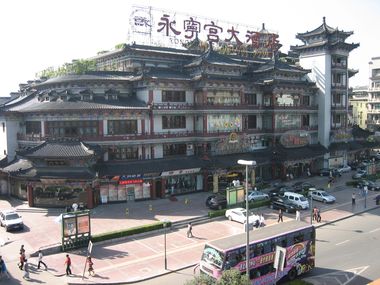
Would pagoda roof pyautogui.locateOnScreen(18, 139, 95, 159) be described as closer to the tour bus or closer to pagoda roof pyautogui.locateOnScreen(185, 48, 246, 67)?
pagoda roof pyautogui.locateOnScreen(185, 48, 246, 67)

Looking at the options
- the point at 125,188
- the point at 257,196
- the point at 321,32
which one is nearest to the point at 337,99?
the point at 321,32

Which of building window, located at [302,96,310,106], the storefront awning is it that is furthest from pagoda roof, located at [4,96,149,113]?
building window, located at [302,96,310,106]

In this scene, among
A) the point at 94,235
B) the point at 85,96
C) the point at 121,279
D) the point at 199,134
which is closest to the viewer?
the point at 121,279

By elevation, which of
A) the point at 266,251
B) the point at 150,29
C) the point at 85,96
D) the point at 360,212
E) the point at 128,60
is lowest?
the point at 360,212

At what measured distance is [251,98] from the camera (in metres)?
63.8

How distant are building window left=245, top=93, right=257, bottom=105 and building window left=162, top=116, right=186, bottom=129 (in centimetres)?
1243

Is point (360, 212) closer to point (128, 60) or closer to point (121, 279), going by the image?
point (121, 279)

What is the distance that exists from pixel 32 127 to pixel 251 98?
34.0 metres

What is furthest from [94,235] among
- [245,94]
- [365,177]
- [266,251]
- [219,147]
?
[365,177]

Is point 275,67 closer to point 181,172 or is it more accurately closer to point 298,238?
point 181,172

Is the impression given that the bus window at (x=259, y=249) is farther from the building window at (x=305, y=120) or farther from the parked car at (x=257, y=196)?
the building window at (x=305, y=120)

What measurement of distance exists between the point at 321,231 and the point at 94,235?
2259 cm

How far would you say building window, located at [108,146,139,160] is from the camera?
5100cm

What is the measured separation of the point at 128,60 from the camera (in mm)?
61094
